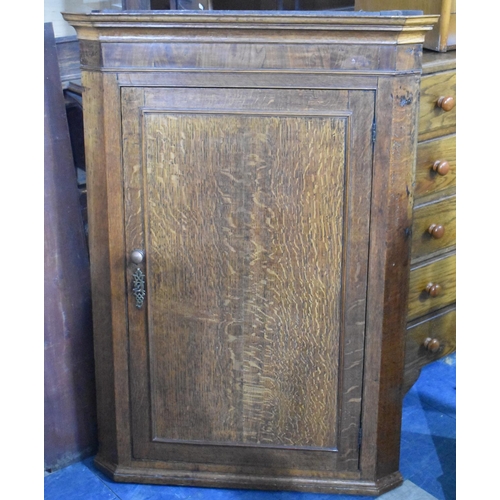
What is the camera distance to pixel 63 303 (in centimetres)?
224

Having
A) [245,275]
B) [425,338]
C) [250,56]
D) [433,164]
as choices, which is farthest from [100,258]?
[425,338]

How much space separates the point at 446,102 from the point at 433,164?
0.20 m

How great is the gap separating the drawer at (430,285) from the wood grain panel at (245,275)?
656 millimetres

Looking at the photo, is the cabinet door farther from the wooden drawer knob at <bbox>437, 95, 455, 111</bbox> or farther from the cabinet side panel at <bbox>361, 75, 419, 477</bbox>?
the wooden drawer knob at <bbox>437, 95, 455, 111</bbox>

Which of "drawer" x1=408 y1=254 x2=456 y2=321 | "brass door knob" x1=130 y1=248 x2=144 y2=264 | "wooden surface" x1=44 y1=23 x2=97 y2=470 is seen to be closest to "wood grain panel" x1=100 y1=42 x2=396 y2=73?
"wooden surface" x1=44 y1=23 x2=97 y2=470

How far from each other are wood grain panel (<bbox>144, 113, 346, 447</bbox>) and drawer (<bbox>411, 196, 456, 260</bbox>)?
2.08ft

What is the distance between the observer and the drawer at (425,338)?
8.94ft

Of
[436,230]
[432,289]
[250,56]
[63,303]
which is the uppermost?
[250,56]

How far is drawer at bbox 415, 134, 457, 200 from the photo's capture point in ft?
8.03

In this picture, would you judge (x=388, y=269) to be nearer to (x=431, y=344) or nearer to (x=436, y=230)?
(x=436, y=230)

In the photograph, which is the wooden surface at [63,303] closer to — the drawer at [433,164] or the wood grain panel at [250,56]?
the wood grain panel at [250,56]

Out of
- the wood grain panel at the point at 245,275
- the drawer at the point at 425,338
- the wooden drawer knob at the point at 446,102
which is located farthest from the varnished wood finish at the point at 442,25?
the drawer at the point at 425,338

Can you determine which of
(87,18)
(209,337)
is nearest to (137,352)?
(209,337)

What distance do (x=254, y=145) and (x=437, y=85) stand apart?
76 centimetres
